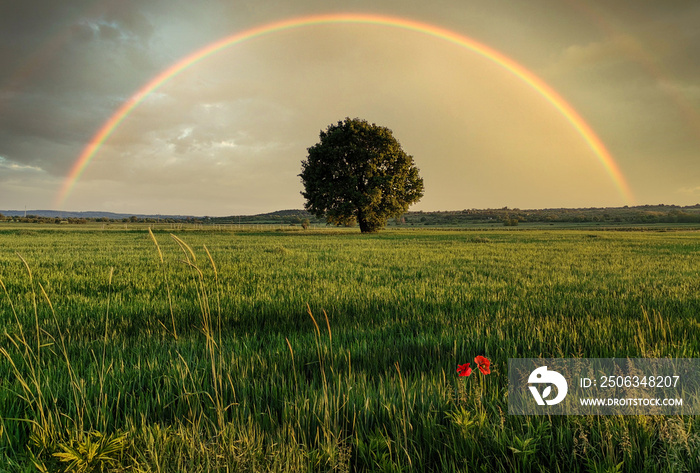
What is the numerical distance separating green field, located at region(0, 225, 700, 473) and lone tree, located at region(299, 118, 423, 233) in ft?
129

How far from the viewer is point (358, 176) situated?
48.6 m

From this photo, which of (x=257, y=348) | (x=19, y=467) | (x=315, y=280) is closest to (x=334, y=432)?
(x=19, y=467)

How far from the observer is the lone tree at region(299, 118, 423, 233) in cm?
4694

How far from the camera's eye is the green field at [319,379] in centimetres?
198

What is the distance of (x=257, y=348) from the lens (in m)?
4.12

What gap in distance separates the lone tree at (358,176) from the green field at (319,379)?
129ft

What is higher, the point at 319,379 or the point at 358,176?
the point at 358,176

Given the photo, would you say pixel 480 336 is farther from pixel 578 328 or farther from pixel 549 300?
pixel 549 300

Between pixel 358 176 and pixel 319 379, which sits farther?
pixel 358 176

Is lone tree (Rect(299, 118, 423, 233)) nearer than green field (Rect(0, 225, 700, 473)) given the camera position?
No

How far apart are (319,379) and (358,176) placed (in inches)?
1827

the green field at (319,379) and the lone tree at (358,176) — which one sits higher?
the lone tree at (358,176)

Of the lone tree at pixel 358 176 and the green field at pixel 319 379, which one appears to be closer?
the green field at pixel 319 379

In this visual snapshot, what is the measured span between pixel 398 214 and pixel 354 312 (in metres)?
43.5
